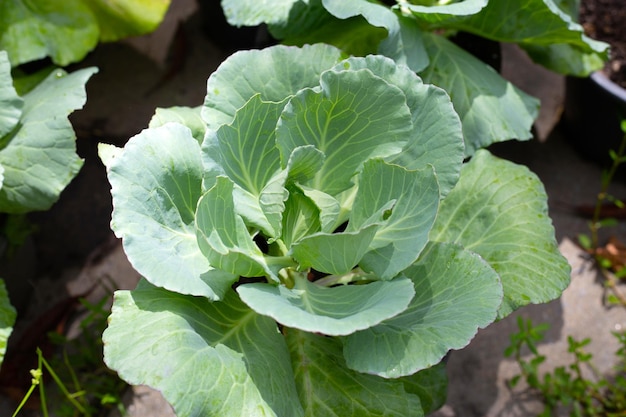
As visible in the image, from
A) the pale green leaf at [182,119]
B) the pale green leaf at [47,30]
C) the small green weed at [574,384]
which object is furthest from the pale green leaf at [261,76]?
the small green weed at [574,384]

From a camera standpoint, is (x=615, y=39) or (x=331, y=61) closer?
(x=331, y=61)

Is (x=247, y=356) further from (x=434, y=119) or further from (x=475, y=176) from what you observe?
(x=475, y=176)

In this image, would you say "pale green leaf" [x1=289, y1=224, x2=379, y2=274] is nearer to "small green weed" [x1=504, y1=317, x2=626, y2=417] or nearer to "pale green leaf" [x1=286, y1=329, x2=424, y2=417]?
"pale green leaf" [x1=286, y1=329, x2=424, y2=417]

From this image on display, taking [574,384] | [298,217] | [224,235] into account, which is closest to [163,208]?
[224,235]

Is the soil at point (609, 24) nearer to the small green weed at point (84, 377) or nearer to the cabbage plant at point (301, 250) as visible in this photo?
the cabbage plant at point (301, 250)

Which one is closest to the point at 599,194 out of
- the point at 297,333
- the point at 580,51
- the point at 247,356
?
the point at 580,51
